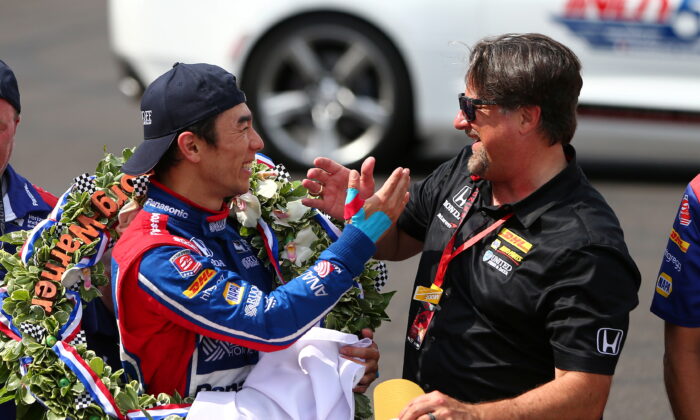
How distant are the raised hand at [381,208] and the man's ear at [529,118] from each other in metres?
0.37

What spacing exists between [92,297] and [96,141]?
6703 mm

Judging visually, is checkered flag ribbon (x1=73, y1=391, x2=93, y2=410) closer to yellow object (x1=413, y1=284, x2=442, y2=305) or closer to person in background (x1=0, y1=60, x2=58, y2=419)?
person in background (x1=0, y1=60, x2=58, y2=419)

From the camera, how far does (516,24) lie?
27.4 ft

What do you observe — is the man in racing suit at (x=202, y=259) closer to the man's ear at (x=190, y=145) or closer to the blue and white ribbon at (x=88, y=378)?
the man's ear at (x=190, y=145)

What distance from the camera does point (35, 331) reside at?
11.5 feet

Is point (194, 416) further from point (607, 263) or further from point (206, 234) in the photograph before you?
point (607, 263)

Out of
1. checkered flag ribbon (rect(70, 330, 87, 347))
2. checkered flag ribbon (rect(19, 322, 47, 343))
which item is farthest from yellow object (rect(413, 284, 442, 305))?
checkered flag ribbon (rect(19, 322, 47, 343))

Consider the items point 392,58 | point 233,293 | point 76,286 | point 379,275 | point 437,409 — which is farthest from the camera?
point 392,58

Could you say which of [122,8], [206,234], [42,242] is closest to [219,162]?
[206,234]

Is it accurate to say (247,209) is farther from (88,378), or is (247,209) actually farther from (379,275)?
(88,378)

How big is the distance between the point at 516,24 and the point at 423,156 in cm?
163

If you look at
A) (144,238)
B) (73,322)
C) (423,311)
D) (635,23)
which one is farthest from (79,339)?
(635,23)

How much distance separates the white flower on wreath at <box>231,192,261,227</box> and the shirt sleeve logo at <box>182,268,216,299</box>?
450 millimetres

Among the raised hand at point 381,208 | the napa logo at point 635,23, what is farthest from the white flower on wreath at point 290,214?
the napa logo at point 635,23
